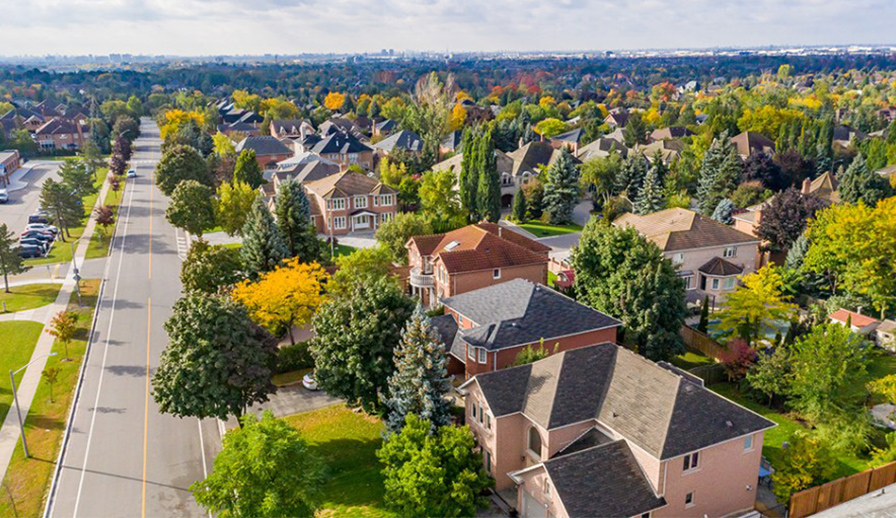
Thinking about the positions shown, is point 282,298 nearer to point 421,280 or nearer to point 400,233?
point 421,280

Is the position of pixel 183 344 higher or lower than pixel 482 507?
higher

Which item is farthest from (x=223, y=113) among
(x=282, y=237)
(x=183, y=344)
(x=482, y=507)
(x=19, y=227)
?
(x=482, y=507)

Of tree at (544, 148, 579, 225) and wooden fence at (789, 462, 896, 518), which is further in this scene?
tree at (544, 148, 579, 225)

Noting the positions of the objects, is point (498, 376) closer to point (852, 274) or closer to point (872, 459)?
point (872, 459)

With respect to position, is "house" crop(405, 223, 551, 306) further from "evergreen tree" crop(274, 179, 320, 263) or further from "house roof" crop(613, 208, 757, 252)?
"house roof" crop(613, 208, 757, 252)

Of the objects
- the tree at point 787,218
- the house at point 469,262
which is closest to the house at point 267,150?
the house at point 469,262

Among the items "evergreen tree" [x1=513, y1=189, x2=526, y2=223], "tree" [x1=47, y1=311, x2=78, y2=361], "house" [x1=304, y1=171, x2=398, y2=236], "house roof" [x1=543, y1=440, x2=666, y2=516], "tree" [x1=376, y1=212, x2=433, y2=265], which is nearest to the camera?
"house roof" [x1=543, y1=440, x2=666, y2=516]

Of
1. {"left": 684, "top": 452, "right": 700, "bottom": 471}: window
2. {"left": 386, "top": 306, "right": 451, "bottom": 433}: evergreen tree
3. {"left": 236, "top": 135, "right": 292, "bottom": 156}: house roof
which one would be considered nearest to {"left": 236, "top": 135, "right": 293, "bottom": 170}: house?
{"left": 236, "top": 135, "right": 292, "bottom": 156}: house roof
